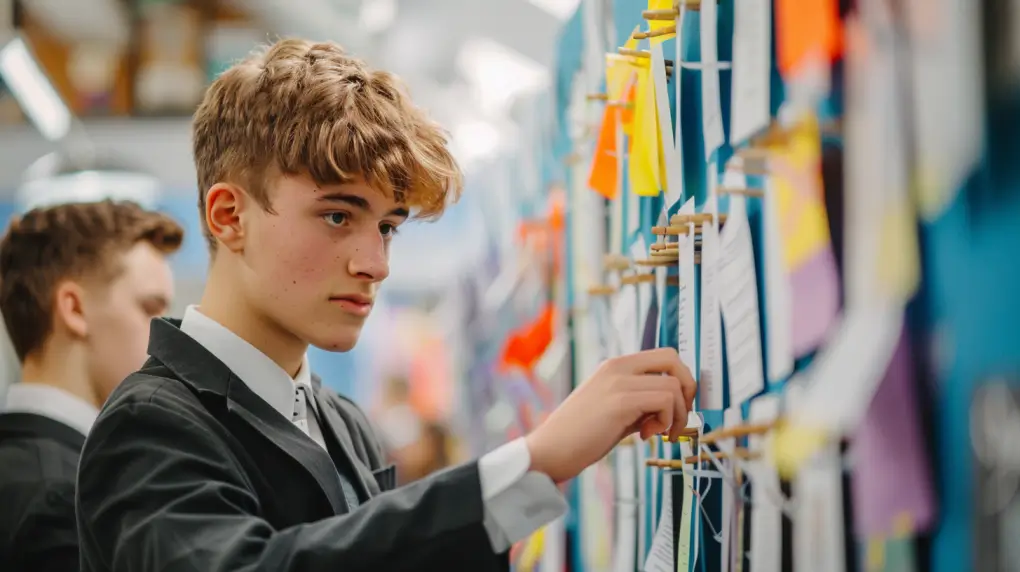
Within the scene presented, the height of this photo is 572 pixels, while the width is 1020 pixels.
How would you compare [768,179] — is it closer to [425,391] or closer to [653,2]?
[653,2]

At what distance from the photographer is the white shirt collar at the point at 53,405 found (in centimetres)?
214

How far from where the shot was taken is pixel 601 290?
194 cm

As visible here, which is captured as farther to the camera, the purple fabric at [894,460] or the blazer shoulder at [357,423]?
the blazer shoulder at [357,423]

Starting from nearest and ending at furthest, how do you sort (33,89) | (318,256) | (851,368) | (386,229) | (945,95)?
(945,95) → (851,368) → (318,256) → (386,229) → (33,89)

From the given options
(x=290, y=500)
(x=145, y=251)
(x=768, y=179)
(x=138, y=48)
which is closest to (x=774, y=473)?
(x=768, y=179)

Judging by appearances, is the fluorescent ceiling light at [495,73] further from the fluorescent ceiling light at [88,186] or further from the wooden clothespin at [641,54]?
the wooden clothespin at [641,54]

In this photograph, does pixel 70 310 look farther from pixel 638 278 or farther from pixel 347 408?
pixel 638 278

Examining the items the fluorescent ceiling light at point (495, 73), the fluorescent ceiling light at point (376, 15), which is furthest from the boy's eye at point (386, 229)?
the fluorescent ceiling light at point (376, 15)

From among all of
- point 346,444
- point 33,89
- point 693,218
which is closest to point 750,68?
point 693,218

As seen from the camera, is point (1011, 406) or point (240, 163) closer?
point (1011, 406)

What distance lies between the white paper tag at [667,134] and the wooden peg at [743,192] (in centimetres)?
18

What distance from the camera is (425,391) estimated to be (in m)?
6.14

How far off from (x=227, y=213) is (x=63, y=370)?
107cm

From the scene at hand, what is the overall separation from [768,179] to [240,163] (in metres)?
0.62
